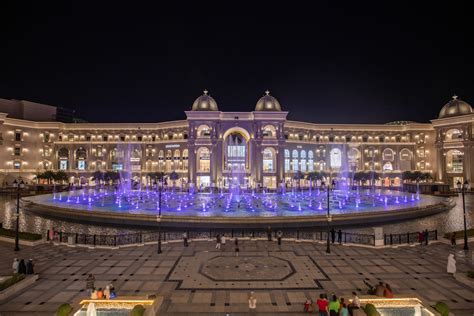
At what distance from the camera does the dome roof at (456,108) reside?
7969 cm

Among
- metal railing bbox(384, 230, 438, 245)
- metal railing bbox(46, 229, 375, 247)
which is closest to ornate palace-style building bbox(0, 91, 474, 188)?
metal railing bbox(46, 229, 375, 247)

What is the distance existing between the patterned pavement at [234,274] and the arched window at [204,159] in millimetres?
58051

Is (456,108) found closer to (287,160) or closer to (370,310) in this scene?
(287,160)

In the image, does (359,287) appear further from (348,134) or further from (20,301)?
(348,134)

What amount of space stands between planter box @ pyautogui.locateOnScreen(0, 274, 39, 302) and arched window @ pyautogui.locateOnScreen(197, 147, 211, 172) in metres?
65.3

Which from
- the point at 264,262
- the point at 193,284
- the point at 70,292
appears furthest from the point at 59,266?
the point at 264,262

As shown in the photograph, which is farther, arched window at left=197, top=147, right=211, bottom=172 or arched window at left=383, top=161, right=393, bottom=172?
arched window at left=383, top=161, right=393, bottom=172

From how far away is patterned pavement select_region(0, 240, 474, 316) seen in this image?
1402cm

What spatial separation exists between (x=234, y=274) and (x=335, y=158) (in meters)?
83.3

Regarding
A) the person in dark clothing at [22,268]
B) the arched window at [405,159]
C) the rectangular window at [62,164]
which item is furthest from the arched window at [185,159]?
the person in dark clothing at [22,268]

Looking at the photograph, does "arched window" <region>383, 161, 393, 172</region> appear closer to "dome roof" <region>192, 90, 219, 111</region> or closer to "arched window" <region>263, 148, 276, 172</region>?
"arched window" <region>263, 148, 276, 172</region>

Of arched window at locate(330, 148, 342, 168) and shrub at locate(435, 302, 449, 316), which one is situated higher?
arched window at locate(330, 148, 342, 168)

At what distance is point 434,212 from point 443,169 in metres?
49.6

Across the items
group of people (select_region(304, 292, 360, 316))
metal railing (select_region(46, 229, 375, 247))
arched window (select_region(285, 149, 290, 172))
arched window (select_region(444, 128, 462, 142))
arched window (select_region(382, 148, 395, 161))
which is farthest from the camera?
arched window (select_region(382, 148, 395, 161))
